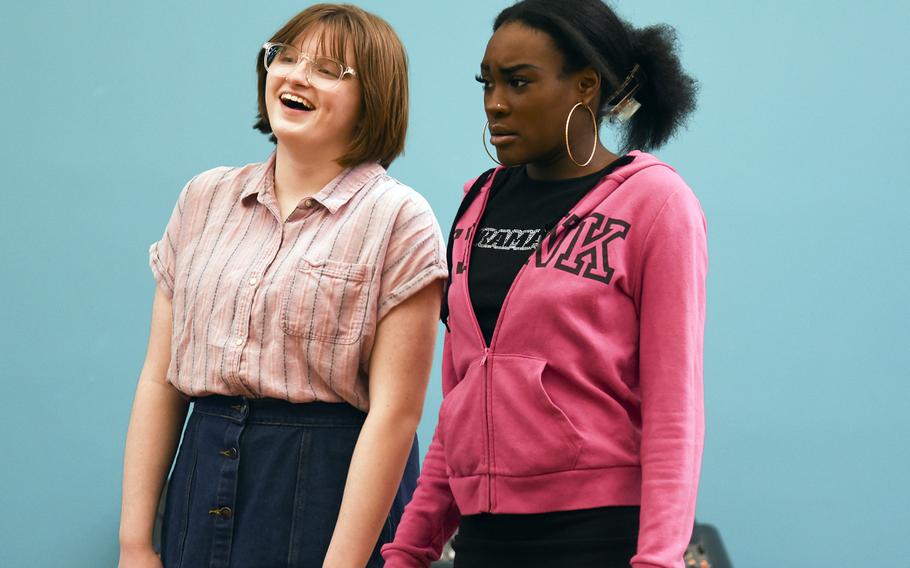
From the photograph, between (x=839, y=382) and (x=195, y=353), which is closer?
(x=195, y=353)

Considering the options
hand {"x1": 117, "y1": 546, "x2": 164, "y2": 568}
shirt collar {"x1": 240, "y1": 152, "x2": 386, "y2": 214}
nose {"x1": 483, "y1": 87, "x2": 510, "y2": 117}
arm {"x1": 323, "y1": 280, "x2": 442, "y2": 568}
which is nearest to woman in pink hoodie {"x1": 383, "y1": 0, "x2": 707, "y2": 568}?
nose {"x1": 483, "y1": 87, "x2": 510, "y2": 117}

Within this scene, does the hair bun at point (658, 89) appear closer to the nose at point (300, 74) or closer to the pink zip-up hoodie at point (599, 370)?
the pink zip-up hoodie at point (599, 370)

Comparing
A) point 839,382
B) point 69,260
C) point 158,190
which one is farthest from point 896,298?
point 69,260

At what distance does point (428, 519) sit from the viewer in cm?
135

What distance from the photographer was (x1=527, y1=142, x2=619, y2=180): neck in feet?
4.26

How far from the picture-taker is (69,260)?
2.95 metres

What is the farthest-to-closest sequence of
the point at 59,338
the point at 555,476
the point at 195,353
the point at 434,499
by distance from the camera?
the point at 59,338
the point at 195,353
the point at 434,499
the point at 555,476

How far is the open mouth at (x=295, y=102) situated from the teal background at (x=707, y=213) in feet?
5.07

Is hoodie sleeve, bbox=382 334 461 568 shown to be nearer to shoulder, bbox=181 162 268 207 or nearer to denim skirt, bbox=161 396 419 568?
denim skirt, bbox=161 396 419 568

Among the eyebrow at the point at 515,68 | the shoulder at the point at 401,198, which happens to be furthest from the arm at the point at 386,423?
the eyebrow at the point at 515,68

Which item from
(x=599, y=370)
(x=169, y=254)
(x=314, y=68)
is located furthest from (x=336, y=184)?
(x=599, y=370)

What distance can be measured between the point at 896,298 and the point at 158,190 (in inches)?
76.1

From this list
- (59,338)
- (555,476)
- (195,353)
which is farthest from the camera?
(59,338)

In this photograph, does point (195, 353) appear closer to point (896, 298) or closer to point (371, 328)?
point (371, 328)
